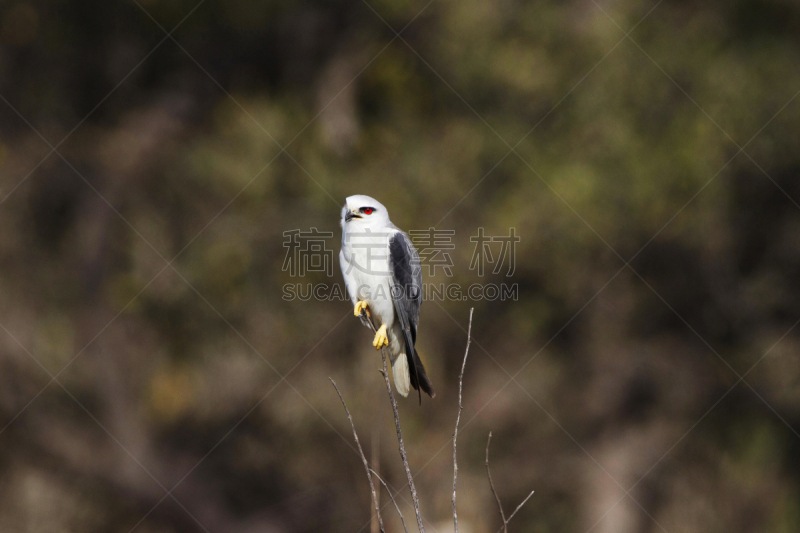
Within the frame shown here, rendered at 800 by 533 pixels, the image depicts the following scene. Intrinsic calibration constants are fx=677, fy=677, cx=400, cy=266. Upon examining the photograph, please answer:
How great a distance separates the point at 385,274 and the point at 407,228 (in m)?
2.97

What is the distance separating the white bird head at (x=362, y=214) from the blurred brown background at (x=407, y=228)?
9.33 feet

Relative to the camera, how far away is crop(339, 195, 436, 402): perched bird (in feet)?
9.90

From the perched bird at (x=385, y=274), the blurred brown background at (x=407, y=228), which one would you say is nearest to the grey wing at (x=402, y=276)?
the perched bird at (x=385, y=274)

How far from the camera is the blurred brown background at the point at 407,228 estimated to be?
6.16m

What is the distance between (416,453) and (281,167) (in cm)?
304

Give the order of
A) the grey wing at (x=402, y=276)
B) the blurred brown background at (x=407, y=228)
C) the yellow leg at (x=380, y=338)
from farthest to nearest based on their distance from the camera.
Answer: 1. the blurred brown background at (x=407, y=228)
2. the grey wing at (x=402, y=276)
3. the yellow leg at (x=380, y=338)

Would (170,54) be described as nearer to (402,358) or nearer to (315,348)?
(315,348)

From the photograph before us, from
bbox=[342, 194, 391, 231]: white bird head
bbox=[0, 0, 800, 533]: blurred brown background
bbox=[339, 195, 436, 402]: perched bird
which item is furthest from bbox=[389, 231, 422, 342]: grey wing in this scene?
bbox=[0, 0, 800, 533]: blurred brown background

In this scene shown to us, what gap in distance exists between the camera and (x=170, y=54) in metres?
6.75

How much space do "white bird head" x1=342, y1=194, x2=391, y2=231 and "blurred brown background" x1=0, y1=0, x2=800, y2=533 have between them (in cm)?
284

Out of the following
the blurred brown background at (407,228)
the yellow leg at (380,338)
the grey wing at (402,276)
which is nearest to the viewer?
the yellow leg at (380,338)

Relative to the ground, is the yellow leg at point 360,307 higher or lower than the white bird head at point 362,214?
lower

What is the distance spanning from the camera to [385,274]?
3.11 meters

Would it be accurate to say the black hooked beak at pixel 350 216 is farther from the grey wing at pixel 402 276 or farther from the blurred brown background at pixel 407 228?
the blurred brown background at pixel 407 228
